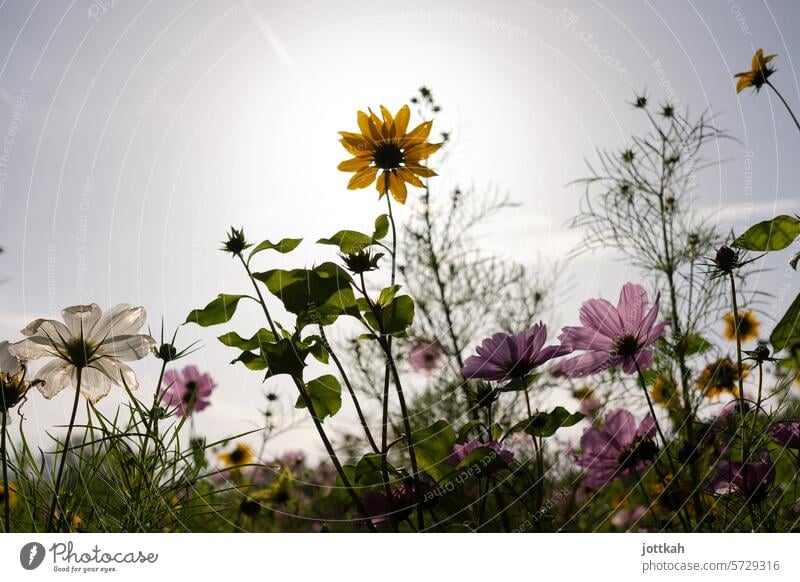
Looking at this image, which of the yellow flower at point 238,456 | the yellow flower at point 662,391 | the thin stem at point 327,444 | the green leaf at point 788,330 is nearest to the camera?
the thin stem at point 327,444

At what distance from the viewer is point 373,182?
23.3 inches

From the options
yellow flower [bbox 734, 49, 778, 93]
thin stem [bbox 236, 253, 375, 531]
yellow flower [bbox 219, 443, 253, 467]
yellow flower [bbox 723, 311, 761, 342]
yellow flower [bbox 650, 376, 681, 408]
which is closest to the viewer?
thin stem [bbox 236, 253, 375, 531]

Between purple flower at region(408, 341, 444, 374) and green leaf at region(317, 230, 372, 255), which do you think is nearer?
green leaf at region(317, 230, 372, 255)

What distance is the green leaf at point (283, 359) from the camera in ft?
1.50

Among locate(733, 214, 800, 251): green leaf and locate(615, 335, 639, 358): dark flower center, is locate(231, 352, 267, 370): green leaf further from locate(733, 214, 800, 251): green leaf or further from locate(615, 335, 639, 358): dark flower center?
locate(733, 214, 800, 251): green leaf

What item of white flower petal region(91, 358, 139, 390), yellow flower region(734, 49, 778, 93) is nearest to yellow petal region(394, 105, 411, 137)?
white flower petal region(91, 358, 139, 390)

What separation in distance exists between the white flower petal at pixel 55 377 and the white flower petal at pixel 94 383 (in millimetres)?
11

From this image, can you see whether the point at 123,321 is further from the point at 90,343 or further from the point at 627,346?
the point at 627,346

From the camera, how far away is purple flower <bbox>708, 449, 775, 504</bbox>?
58 cm
